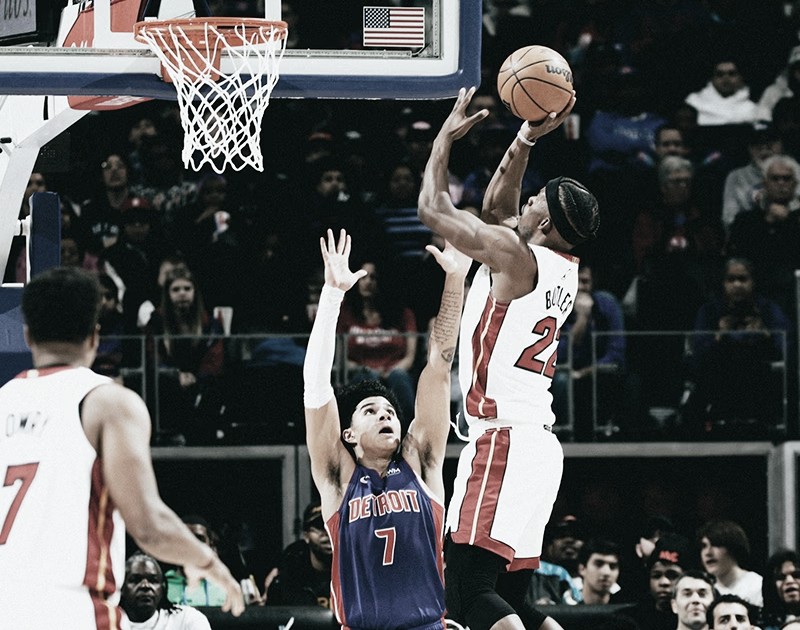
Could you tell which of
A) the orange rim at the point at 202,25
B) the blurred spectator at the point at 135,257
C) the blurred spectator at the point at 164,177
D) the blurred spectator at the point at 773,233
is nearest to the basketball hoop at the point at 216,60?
the orange rim at the point at 202,25

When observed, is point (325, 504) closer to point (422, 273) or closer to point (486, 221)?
point (486, 221)

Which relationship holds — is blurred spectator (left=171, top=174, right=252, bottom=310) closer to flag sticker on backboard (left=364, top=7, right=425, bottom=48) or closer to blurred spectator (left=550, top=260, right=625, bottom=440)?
blurred spectator (left=550, top=260, right=625, bottom=440)

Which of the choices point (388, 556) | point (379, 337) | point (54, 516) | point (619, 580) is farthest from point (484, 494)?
point (379, 337)

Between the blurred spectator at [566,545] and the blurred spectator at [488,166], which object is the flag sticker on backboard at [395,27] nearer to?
the blurred spectator at [566,545]

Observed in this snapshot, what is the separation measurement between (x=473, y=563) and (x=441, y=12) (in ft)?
8.46

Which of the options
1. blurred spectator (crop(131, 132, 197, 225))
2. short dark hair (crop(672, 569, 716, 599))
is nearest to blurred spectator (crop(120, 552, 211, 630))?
short dark hair (crop(672, 569, 716, 599))

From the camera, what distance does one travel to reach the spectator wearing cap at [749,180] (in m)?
12.7

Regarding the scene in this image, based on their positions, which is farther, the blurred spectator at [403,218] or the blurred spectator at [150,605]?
the blurred spectator at [403,218]

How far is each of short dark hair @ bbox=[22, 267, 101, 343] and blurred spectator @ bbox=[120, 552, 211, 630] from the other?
408 centimetres

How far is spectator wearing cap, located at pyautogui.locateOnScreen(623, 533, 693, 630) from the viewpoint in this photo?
9.14 metres

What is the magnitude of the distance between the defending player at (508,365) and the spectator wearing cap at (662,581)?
285 centimetres

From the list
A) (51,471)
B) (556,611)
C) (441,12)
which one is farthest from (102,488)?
(556,611)

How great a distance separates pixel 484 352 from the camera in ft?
21.4

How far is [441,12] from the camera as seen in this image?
7.27 meters
